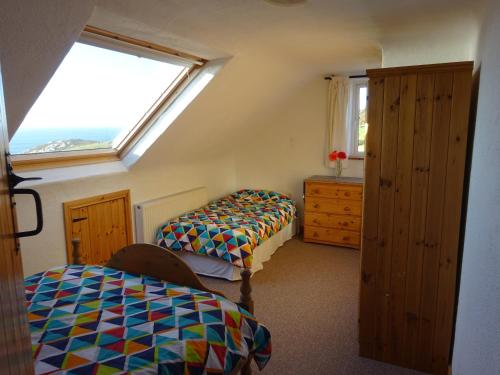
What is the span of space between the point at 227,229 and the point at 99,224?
1.20 m

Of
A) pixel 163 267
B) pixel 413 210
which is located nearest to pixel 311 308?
pixel 413 210

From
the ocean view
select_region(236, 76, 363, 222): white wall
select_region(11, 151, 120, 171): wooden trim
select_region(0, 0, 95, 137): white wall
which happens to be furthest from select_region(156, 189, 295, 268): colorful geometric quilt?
select_region(0, 0, 95, 137): white wall

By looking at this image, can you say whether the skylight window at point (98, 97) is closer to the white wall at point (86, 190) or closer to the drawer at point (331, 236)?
the white wall at point (86, 190)

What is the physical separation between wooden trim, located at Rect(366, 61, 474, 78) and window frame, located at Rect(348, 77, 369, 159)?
2.72m

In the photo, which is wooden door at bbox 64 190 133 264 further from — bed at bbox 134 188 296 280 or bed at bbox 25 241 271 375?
bed at bbox 25 241 271 375

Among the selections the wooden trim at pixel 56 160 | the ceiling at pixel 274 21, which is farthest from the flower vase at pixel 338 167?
the wooden trim at pixel 56 160

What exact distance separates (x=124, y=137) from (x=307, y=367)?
8.43 ft

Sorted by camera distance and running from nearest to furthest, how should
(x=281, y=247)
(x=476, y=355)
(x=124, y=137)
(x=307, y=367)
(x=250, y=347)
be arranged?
(x=476, y=355) → (x=250, y=347) → (x=307, y=367) → (x=124, y=137) → (x=281, y=247)

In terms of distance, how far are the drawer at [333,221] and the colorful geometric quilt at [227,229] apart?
0.84 feet

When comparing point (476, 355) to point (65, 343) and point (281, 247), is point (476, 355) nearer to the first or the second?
point (65, 343)

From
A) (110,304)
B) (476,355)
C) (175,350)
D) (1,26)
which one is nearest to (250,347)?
(175,350)

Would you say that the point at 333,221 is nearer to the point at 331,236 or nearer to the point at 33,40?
the point at 331,236

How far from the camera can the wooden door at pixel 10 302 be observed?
0.69m

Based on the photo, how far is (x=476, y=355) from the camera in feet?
3.84
